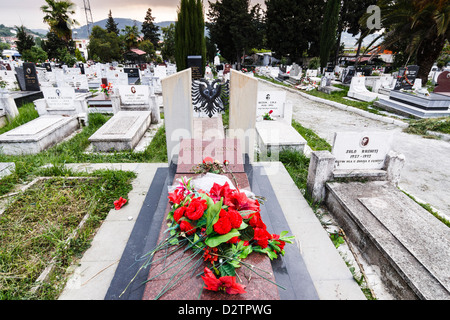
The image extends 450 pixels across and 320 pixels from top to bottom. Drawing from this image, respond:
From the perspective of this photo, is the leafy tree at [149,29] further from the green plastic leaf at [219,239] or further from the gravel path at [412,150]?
the green plastic leaf at [219,239]

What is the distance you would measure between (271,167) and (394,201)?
188 cm

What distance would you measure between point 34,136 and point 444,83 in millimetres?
13230

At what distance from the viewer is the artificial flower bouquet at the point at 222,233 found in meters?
1.78

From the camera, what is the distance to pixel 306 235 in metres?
2.87

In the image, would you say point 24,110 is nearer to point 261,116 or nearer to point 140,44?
point 261,116

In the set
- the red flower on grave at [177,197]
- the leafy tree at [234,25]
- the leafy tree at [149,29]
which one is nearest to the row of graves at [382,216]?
the red flower on grave at [177,197]

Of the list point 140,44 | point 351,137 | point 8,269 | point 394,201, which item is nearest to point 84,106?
point 8,269

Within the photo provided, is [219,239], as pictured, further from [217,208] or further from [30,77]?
[30,77]

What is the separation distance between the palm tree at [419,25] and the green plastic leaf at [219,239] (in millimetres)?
11544

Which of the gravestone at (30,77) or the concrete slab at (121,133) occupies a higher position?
the gravestone at (30,77)

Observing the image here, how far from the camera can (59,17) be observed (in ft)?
91.9

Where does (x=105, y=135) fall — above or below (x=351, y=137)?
below

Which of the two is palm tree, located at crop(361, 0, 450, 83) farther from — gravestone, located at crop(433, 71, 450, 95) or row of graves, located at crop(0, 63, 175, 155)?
row of graves, located at crop(0, 63, 175, 155)
